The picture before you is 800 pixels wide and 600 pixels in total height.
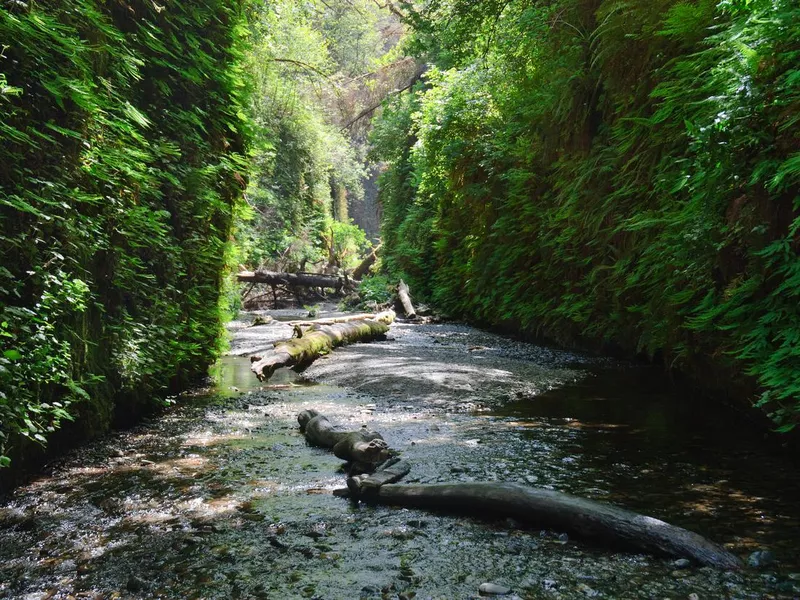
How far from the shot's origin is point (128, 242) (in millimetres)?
4289

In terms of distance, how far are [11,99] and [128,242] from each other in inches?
59.1

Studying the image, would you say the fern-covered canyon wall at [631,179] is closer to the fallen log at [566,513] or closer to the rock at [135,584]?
the fallen log at [566,513]

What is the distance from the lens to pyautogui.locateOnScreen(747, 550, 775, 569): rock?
225 cm

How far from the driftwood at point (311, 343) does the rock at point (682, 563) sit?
566 centimetres

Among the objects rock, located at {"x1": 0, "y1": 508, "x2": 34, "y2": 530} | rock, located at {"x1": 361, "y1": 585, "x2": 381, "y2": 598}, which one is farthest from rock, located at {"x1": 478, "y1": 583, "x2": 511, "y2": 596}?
rock, located at {"x1": 0, "y1": 508, "x2": 34, "y2": 530}

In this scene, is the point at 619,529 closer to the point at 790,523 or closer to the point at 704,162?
the point at 790,523

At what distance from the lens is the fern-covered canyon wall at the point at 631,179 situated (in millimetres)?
3480

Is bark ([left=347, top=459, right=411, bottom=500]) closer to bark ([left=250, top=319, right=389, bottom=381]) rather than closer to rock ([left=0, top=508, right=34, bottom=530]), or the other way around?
rock ([left=0, top=508, right=34, bottom=530])

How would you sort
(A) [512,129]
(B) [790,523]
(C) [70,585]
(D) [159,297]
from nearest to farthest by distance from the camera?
(C) [70,585], (B) [790,523], (D) [159,297], (A) [512,129]

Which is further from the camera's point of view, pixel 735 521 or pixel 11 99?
pixel 11 99

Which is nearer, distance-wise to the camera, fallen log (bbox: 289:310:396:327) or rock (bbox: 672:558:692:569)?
rock (bbox: 672:558:692:569)

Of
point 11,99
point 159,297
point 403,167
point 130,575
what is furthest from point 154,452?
point 403,167

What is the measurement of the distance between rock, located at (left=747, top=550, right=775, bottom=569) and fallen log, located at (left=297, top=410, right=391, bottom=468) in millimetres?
2087

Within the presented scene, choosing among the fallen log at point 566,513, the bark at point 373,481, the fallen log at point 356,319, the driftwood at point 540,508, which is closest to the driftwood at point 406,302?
the fallen log at point 356,319
